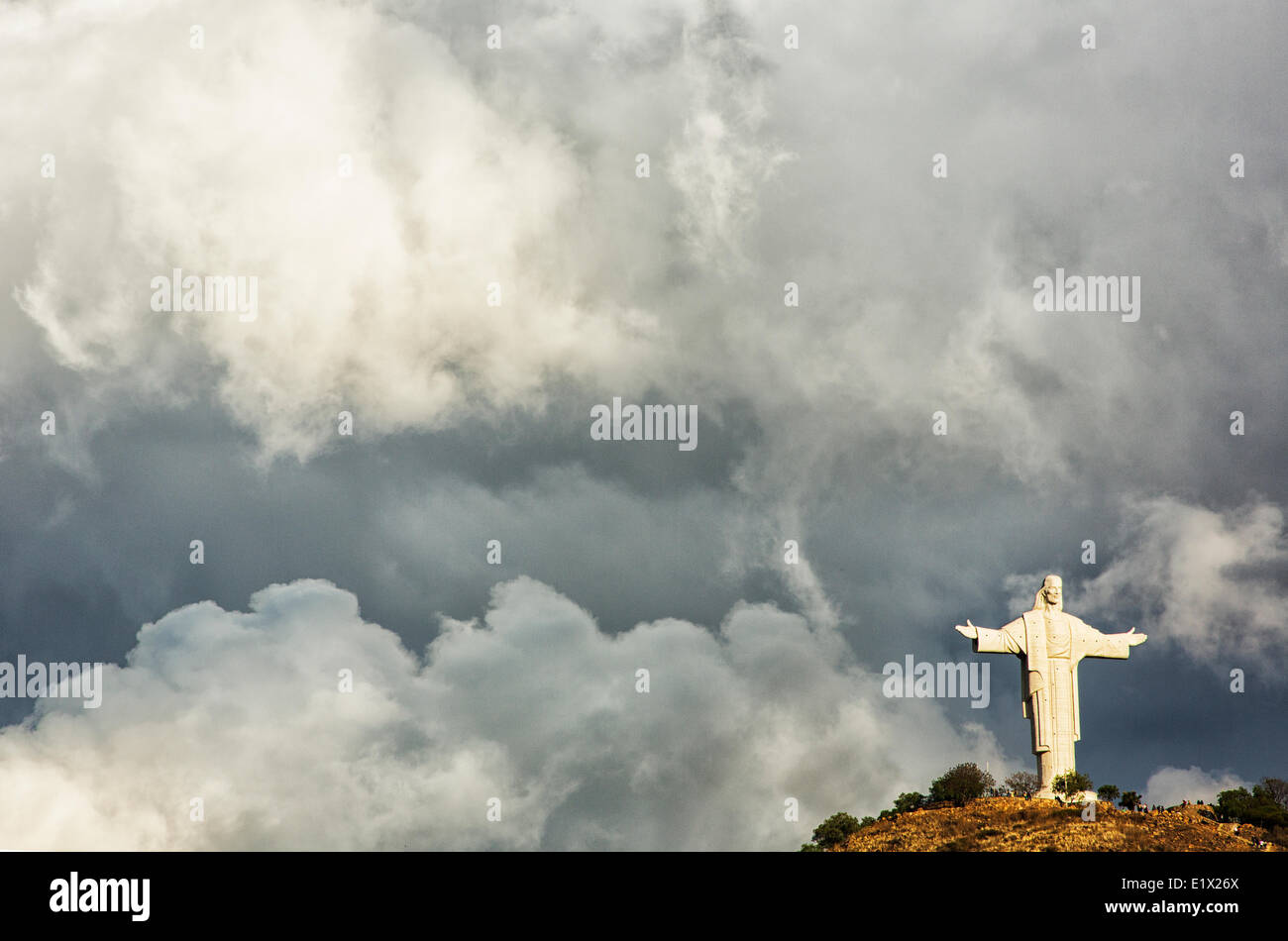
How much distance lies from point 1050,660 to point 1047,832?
Result: 7.46m

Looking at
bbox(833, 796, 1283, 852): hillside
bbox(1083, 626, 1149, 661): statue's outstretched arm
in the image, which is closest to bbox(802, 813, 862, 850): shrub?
bbox(833, 796, 1283, 852): hillside

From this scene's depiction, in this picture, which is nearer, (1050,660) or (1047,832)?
(1047,832)

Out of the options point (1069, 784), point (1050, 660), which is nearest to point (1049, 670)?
point (1050, 660)

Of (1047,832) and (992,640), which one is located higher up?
(992,640)

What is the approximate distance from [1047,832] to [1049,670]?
23.2ft

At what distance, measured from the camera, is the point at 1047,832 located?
51406 mm

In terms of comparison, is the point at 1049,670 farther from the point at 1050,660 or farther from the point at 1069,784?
the point at 1069,784

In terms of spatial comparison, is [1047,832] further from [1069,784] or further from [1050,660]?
[1050,660]

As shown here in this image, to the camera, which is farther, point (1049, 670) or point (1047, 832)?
point (1049, 670)

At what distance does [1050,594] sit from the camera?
5566cm

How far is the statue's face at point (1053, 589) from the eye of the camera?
55.6 meters

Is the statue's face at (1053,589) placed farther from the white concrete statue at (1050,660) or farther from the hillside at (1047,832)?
the hillside at (1047,832)

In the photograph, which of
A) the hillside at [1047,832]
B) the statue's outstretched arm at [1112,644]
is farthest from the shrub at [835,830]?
the statue's outstretched arm at [1112,644]
